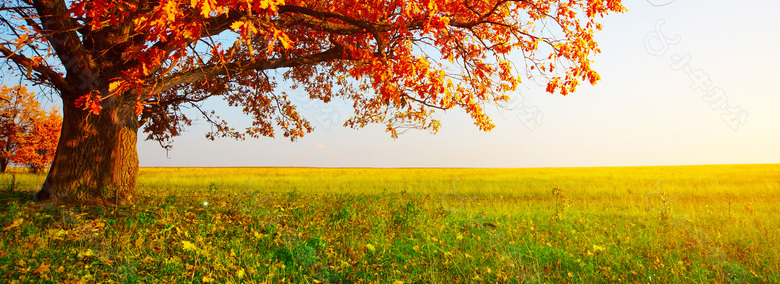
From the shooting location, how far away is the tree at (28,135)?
3250 centimetres

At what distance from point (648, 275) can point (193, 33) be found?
813 centimetres

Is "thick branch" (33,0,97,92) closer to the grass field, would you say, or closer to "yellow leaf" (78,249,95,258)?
the grass field

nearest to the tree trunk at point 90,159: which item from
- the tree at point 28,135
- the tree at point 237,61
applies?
the tree at point 237,61

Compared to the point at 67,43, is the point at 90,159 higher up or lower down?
lower down

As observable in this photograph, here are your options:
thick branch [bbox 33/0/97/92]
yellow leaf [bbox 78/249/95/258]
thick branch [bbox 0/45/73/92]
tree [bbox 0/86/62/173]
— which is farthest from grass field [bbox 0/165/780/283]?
tree [bbox 0/86/62/173]

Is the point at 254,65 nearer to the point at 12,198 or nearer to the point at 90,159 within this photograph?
the point at 90,159

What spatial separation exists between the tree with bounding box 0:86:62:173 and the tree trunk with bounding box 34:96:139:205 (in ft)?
82.9

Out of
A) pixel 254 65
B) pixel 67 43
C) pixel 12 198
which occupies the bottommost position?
pixel 12 198

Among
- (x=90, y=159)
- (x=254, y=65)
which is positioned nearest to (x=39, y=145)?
(x=90, y=159)

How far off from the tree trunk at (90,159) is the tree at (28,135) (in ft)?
82.9

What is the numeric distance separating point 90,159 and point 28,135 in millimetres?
27876

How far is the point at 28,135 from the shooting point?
1318 inches

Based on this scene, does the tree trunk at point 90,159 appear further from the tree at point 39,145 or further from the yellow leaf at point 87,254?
the tree at point 39,145

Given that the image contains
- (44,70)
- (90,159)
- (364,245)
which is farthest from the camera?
(90,159)
